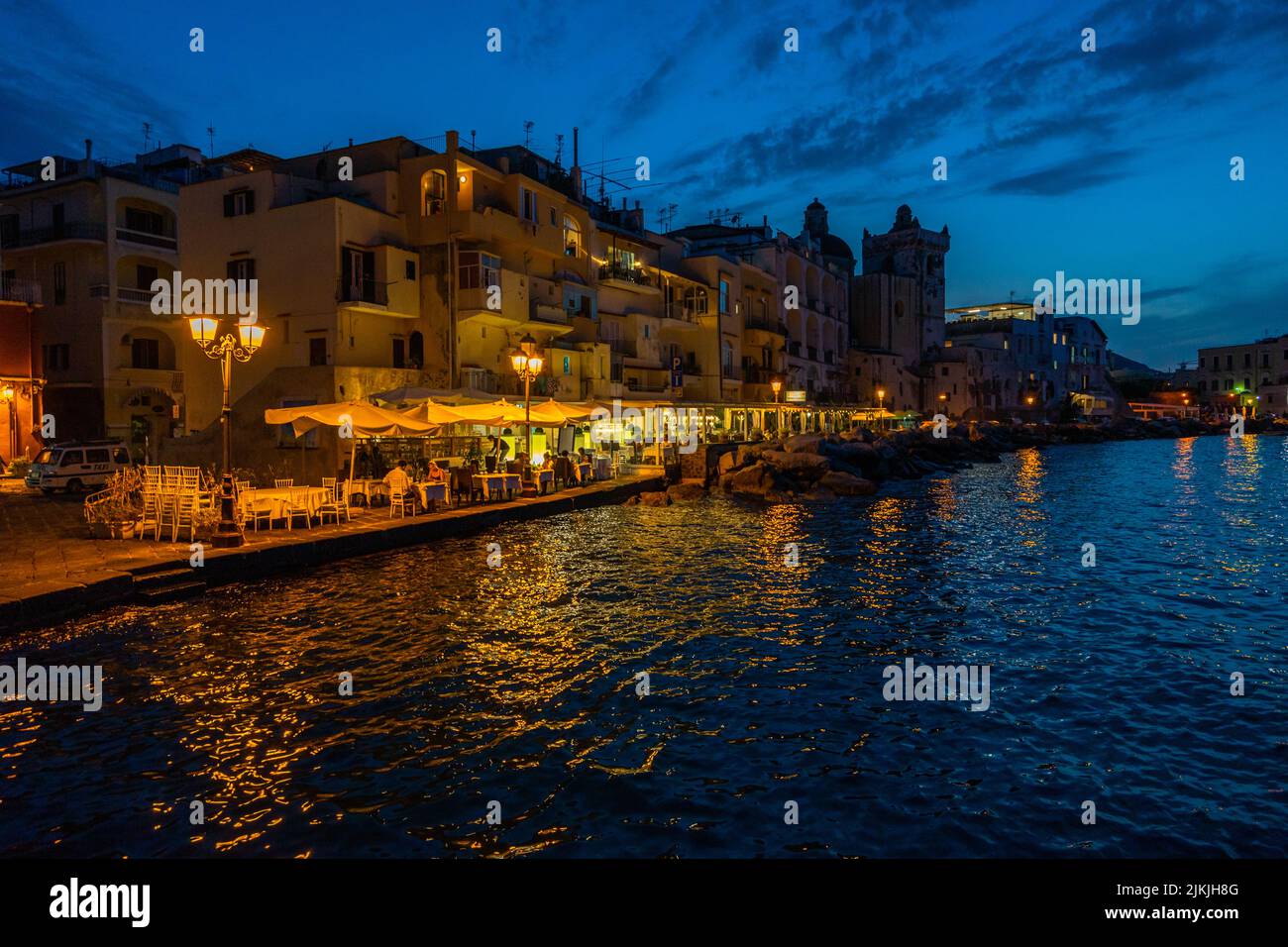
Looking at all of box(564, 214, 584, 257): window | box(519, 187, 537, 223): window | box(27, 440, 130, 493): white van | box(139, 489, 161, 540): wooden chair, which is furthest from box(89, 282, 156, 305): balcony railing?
box(139, 489, 161, 540): wooden chair

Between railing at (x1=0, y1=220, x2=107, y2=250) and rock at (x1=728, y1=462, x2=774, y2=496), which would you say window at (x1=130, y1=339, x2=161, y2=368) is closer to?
railing at (x1=0, y1=220, x2=107, y2=250)

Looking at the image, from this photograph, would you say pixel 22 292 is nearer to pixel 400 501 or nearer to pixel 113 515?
pixel 113 515

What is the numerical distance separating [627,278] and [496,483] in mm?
24846

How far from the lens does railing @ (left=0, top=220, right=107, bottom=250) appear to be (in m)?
36.3

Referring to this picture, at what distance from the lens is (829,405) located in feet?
208

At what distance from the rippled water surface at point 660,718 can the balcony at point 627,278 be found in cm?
3057

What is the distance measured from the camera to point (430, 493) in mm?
20766

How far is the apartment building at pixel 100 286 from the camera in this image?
119 feet

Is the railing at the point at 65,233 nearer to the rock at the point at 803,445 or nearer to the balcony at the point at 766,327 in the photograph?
the rock at the point at 803,445

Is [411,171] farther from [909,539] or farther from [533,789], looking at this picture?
[533,789]

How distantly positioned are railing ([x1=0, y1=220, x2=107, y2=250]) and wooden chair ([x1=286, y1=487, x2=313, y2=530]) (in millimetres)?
28188

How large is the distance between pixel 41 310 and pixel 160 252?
585 centimetres

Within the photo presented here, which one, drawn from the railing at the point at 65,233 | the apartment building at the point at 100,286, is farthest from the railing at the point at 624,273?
the railing at the point at 65,233
